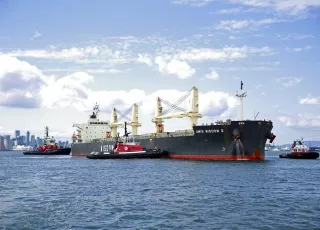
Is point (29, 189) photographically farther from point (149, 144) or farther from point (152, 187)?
point (149, 144)

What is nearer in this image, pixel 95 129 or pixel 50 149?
pixel 95 129

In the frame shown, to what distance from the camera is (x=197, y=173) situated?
38062 mm

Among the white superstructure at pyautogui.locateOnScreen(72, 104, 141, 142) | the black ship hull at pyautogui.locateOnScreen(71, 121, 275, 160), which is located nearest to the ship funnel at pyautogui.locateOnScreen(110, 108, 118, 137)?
the white superstructure at pyautogui.locateOnScreen(72, 104, 141, 142)

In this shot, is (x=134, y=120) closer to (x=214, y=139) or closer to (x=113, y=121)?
(x=113, y=121)

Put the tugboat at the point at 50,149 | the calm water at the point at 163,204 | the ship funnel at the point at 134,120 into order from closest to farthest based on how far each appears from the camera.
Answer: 1. the calm water at the point at 163,204
2. the ship funnel at the point at 134,120
3. the tugboat at the point at 50,149

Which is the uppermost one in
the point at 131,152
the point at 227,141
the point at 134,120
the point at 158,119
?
the point at 134,120

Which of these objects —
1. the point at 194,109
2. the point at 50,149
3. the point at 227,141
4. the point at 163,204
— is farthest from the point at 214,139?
the point at 50,149

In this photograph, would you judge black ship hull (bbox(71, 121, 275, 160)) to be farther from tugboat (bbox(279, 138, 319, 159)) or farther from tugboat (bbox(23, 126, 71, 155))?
tugboat (bbox(23, 126, 71, 155))

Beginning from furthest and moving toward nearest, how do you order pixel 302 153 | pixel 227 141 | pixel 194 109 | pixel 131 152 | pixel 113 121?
1. pixel 113 121
2. pixel 302 153
3. pixel 131 152
4. pixel 194 109
5. pixel 227 141

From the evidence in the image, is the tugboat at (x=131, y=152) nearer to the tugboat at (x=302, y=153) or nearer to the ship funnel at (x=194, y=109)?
the ship funnel at (x=194, y=109)

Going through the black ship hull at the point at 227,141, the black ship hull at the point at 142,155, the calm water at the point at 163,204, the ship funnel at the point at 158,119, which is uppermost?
the ship funnel at the point at 158,119

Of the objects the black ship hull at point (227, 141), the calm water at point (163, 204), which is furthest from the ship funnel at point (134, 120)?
the calm water at point (163, 204)

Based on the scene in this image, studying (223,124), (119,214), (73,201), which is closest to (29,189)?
(73,201)

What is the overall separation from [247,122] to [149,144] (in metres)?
25.0
